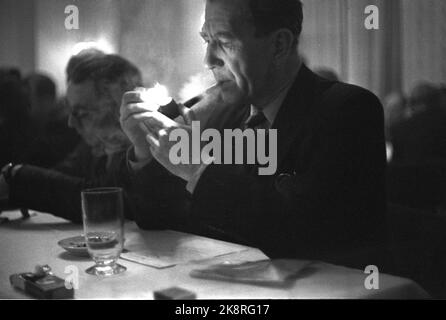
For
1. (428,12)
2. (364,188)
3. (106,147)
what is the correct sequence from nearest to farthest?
(364,188) → (428,12) → (106,147)

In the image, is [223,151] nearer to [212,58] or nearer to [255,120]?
[255,120]

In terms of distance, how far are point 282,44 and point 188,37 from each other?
0.27 meters

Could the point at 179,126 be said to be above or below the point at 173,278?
above

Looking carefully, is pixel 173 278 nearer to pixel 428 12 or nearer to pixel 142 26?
pixel 142 26

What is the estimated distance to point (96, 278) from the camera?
3.58 feet

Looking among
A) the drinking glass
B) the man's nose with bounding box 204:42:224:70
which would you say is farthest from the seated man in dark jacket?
the drinking glass

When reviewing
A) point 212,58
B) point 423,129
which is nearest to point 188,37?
point 212,58

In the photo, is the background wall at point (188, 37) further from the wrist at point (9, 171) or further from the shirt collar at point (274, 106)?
the wrist at point (9, 171)

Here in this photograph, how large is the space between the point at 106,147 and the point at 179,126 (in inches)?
12.8

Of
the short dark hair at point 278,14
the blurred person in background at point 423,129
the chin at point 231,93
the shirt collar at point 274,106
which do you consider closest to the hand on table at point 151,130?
the chin at point 231,93

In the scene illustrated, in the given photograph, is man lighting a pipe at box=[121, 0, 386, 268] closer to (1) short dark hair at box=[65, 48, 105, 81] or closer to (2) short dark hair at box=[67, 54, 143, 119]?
(2) short dark hair at box=[67, 54, 143, 119]
